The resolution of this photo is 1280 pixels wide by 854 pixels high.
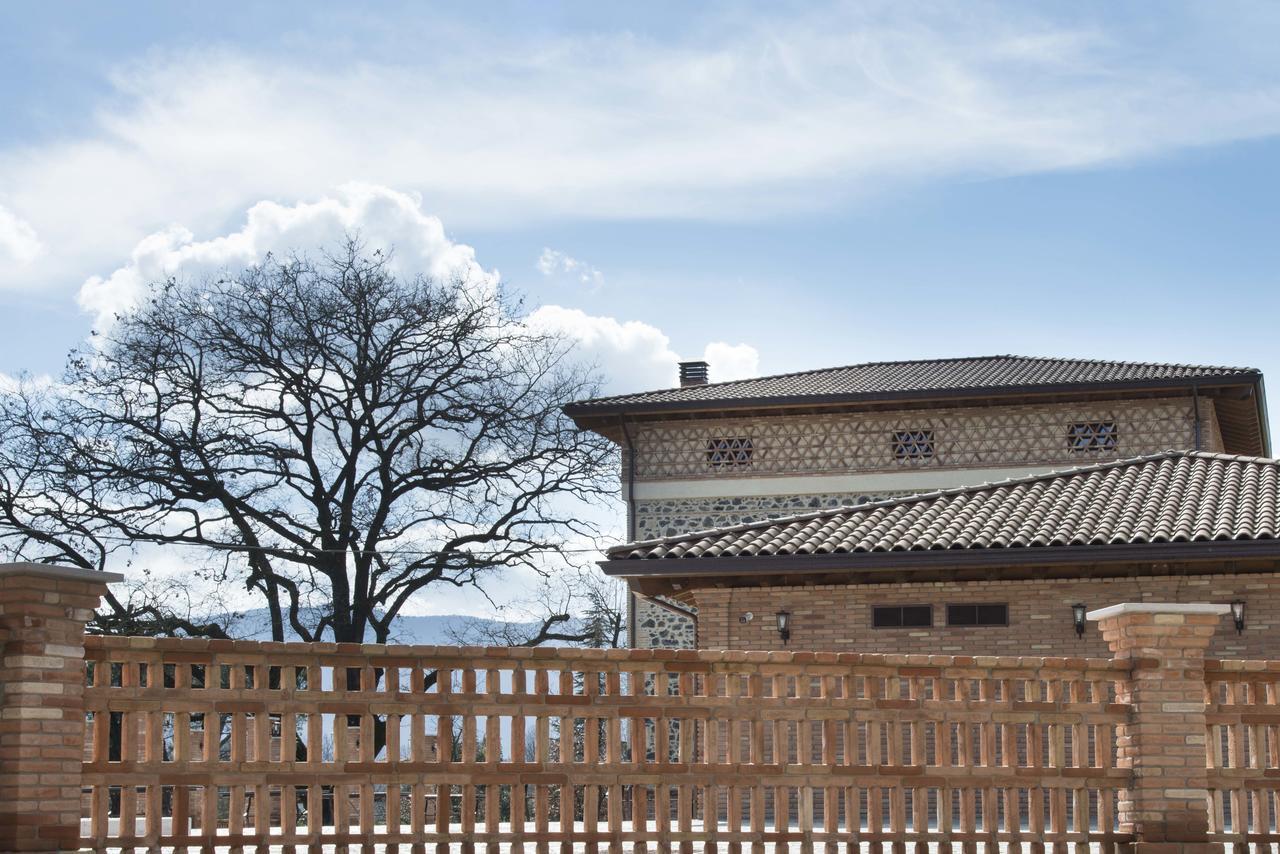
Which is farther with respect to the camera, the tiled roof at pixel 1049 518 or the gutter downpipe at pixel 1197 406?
the gutter downpipe at pixel 1197 406

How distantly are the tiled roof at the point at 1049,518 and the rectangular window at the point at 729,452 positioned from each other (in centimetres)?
Answer: 836

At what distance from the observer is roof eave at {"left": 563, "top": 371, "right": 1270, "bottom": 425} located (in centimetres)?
2392

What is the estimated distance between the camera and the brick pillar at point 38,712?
739 cm

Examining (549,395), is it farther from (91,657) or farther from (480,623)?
(91,657)

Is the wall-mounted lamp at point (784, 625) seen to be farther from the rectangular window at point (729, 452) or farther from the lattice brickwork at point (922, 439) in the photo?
the rectangular window at point (729, 452)

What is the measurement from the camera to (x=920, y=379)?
26.1 metres

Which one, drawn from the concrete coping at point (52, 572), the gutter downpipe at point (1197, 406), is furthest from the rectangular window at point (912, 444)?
the concrete coping at point (52, 572)

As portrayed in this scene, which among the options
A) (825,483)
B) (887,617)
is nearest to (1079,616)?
(887,617)

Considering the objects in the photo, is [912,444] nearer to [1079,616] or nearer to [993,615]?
[993,615]

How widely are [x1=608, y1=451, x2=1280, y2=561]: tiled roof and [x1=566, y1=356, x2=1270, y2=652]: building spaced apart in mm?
6706

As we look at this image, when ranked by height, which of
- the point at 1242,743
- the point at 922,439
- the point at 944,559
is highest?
the point at 922,439

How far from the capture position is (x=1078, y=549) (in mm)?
14102

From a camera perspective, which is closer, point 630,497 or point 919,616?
point 919,616

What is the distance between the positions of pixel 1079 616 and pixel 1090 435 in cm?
1043
